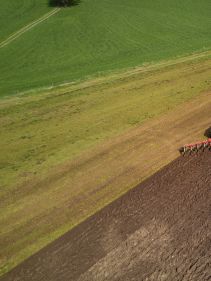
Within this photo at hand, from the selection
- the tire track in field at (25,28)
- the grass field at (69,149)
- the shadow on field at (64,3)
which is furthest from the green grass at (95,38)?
the grass field at (69,149)

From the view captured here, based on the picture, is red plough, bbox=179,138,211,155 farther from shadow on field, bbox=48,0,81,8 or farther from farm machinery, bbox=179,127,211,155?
shadow on field, bbox=48,0,81,8

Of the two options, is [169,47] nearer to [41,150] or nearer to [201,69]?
[201,69]

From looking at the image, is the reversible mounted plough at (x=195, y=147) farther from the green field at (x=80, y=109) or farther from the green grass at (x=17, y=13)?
the green grass at (x=17, y=13)

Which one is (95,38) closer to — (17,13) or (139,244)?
(17,13)

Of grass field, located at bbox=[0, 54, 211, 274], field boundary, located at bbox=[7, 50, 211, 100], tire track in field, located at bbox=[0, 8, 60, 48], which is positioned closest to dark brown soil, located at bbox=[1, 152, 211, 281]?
grass field, located at bbox=[0, 54, 211, 274]

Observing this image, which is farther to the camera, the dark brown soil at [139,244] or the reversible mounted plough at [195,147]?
the reversible mounted plough at [195,147]

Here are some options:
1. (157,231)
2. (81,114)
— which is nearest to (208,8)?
(81,114)
